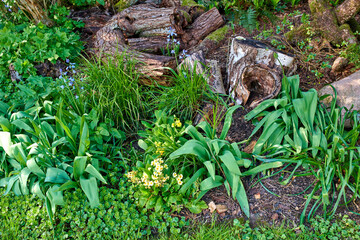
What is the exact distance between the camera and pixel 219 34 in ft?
15.1

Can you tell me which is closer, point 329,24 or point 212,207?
point 212,207

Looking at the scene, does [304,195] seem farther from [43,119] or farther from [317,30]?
[43,119]

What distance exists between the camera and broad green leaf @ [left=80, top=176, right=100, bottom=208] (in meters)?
2.81

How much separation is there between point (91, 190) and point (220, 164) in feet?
4.11

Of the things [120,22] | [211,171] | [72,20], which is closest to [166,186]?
[211,171]

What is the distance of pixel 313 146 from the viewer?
290cm

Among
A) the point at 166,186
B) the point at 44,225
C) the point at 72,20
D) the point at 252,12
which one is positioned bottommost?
the point at 166,186

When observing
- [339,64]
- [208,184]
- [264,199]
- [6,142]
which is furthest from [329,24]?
[6,142]

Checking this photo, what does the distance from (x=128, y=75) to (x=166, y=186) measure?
1519mm

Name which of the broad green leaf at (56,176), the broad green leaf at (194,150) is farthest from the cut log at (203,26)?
the broad green leaf at (56,176)

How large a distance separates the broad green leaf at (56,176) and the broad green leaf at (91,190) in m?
0.21

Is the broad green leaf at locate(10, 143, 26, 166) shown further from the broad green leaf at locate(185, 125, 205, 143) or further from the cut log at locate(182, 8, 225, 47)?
the cut log at locate(182, 8, 225, 47)

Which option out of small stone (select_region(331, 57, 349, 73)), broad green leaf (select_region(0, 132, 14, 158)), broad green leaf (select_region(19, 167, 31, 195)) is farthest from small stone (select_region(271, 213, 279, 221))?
broad green leaf (select_region(0, 132, 14, 158))

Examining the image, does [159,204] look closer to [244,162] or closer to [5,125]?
[244,162]
